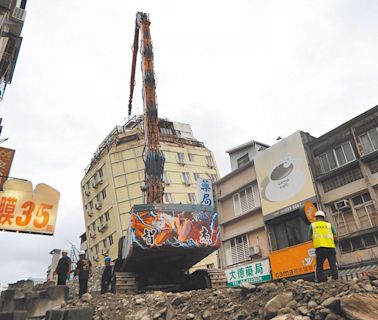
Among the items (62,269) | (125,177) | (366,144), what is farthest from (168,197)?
(62,269)

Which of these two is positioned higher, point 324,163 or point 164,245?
point 324,163

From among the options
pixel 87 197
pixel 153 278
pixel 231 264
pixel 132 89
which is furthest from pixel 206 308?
pixel 87 197

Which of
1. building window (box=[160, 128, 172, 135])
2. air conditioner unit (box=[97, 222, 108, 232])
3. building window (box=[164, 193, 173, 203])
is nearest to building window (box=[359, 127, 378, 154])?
building window (box=[164, 193, 173, 203])

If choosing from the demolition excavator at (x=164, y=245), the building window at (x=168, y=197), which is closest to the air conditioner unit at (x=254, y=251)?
the demolition excavator at (x=164, y=245)

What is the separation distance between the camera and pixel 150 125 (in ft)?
65.8

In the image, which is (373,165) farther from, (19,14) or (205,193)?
(19,14)

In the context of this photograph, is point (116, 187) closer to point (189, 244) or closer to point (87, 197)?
point (87, 197)

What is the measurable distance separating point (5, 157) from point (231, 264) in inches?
670

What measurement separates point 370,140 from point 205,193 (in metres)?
12.0

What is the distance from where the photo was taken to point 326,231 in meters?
7.50

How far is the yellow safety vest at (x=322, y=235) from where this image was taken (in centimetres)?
745

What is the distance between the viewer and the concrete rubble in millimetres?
4443

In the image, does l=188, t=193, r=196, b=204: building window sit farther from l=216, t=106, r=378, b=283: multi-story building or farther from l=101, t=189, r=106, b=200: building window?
l=216, t=106, r=378, b=283: multi-story building

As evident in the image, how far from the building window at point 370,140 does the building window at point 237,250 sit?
9.80 metres
